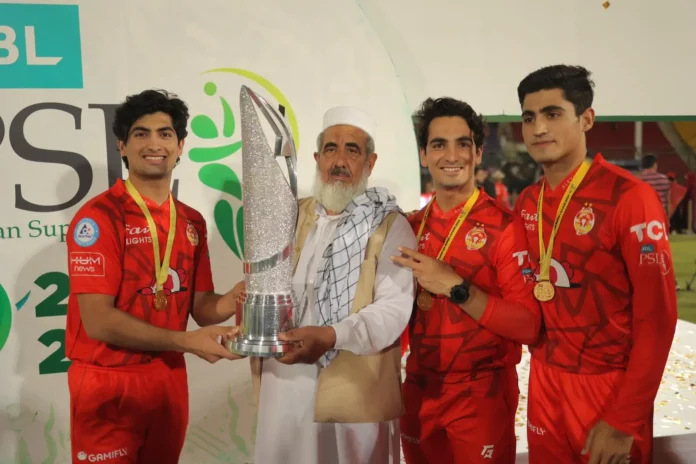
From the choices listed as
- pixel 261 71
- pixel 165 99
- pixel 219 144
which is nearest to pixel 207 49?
pixel 261 71

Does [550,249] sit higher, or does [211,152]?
[211,152]

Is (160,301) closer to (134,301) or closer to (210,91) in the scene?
(134,301)

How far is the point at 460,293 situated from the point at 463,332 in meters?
0.22

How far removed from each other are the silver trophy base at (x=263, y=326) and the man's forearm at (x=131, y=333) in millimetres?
414

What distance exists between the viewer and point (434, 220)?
6.46 feet

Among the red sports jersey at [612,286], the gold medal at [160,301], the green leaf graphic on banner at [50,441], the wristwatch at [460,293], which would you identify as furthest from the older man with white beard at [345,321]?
the green leaf graphic on banner at [50,441]

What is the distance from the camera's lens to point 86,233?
184 centimetres

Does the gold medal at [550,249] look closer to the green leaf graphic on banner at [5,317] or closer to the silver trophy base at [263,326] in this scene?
the silver trophy base at [263,326]

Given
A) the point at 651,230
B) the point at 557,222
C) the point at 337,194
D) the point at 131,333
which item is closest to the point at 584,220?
the point at 557,222

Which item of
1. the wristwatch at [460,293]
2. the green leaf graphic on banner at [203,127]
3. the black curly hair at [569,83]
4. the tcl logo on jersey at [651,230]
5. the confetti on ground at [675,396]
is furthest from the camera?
the confetti on ground at [675,396]

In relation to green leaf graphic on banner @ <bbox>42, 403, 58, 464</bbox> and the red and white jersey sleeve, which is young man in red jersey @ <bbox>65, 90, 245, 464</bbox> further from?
green leaf graphic on banner @ <bbox>42, 403, 58, 464</bbox>

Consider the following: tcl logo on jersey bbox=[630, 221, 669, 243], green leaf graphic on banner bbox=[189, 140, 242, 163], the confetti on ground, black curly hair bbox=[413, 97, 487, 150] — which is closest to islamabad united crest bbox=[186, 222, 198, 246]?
green leaf graphic on banner bbox=[189, 140, 242, 163]

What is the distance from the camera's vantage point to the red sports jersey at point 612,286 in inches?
62.7

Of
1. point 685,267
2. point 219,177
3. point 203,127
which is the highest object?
point 203,127
